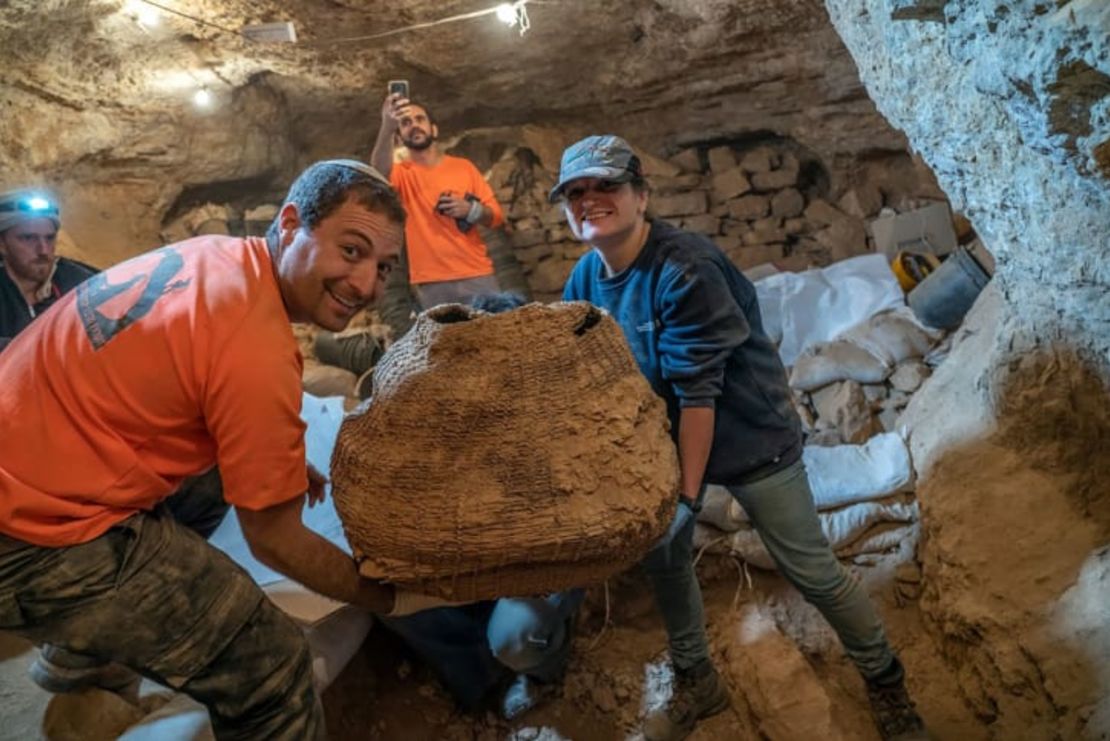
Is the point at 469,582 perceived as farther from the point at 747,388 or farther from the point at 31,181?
the point at 31,181

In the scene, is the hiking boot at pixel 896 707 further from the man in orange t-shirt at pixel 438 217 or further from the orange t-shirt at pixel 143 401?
the man in orange t-shirt at pixel 438 217

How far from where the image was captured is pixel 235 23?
3.07m

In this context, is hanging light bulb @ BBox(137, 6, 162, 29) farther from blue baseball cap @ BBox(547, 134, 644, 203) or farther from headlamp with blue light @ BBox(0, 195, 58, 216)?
blue baseball cap @ BBox(547, 134, 644, 203)

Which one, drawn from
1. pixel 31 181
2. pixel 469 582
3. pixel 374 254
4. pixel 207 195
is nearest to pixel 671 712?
pixel 469 582

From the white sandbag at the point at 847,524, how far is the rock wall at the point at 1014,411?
121 mm

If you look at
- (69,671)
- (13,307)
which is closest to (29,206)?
(13,307)

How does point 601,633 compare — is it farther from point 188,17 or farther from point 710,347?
point 188,17

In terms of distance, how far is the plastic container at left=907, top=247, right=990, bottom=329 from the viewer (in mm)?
2727

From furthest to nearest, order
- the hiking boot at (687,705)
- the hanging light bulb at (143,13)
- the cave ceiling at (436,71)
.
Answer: the cave ceiling at (436,71) → the hanging light bulb at (143,13) → the hiking boot at (687,705)

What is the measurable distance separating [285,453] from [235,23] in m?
2.79

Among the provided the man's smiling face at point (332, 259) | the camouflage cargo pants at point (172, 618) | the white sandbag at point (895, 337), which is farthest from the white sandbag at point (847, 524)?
the man's smiling face at point (332, 259)

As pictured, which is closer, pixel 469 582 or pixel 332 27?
pixel 469 582

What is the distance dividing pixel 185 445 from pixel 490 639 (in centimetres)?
106

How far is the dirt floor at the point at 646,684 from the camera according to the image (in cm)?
174
